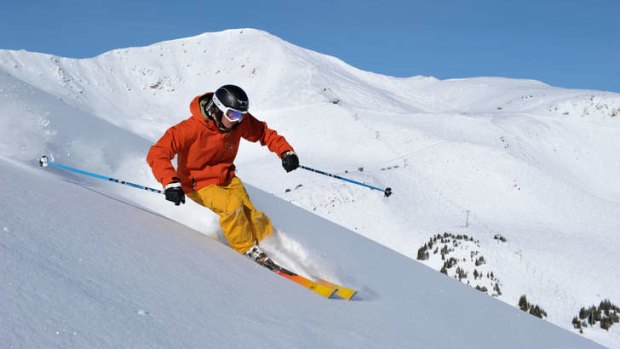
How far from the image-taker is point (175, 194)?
438 centimetres

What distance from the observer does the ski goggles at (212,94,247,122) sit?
16.2 feet

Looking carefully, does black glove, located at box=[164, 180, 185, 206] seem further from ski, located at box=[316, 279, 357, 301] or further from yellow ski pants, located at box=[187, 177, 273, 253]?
ski, located at box=[316, 279, 357, 301]

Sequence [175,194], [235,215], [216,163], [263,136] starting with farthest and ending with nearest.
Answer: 1. [263,136]
2. [216,163]
3. [235,215]
4. [175,194]

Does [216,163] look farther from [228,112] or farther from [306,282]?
[306,282]

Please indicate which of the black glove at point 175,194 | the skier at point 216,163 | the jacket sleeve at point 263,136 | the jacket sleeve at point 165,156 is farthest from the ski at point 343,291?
the jacket sleeve at point 263,136

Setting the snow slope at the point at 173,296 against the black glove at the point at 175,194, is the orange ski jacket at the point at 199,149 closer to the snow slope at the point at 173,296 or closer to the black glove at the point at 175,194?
the black glove at the point at 175,194

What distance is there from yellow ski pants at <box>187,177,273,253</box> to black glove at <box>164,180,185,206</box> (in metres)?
0.60

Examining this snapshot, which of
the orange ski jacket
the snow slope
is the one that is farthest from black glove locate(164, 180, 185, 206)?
the orange ski jacket

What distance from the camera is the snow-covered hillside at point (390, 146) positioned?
22.9ft

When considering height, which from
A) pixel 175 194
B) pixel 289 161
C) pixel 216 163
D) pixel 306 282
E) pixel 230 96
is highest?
pixel 230 96

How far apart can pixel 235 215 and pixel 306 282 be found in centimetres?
100

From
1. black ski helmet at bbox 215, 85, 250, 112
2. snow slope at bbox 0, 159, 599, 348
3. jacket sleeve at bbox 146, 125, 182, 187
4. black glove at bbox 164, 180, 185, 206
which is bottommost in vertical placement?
snow slope at bbox 0, 159, 599, 348

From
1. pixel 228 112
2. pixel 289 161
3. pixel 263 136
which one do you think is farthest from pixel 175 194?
pixel 263 136

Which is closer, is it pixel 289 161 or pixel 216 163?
pixel 216 163
